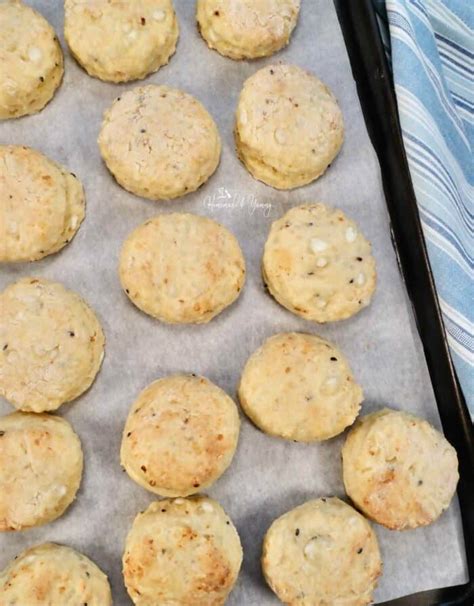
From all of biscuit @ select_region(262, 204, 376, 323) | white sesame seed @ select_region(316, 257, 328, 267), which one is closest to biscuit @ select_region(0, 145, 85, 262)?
biscuit @ select_region(262, 204, 376, 323)

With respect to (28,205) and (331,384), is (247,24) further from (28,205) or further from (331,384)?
(331,384)

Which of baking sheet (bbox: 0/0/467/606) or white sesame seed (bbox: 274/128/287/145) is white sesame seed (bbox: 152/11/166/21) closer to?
baking sheet (bbox: 0/0/467/606)

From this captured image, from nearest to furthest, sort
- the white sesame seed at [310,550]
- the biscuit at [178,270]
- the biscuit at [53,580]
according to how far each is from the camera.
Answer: the biscuit at [53,580], the white sesame seed at [310,550], the biscuit at [178,270]

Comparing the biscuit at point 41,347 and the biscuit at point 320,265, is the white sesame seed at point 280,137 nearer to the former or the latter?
the biscuit at point 320,265

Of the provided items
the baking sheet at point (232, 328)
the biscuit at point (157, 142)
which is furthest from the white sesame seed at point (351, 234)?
the biscuit at point (157, 142)

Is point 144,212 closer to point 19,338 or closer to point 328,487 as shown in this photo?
point 19,338

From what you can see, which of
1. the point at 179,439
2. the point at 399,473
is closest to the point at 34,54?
the point at 179,439

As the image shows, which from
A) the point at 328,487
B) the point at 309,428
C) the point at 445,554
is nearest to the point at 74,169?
the point at 309,428
